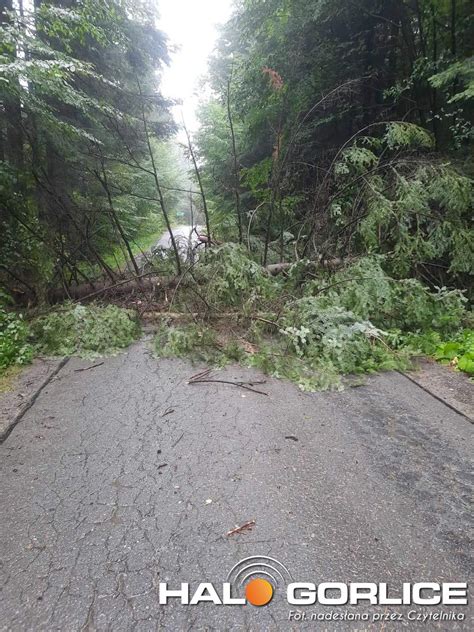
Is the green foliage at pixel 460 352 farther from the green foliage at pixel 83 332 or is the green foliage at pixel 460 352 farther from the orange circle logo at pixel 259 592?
the green foliage at pixel 83 332

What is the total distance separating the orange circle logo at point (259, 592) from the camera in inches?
59.7

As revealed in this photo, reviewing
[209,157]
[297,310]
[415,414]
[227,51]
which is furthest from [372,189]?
[227,51]

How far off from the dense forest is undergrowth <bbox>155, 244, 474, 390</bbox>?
1.0 inches

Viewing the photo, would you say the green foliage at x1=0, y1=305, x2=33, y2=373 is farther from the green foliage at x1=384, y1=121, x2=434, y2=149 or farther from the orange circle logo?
the green foliage at x1=384, y1=121, x2=434, y2=149

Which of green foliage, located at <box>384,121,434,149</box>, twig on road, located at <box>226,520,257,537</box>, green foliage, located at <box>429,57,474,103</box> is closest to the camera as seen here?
twig on road, located at <box>226,520,257,537</box>

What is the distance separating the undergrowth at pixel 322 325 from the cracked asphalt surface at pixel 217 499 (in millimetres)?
615

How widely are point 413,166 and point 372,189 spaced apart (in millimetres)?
780

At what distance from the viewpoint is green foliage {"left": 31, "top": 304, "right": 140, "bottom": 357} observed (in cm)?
427

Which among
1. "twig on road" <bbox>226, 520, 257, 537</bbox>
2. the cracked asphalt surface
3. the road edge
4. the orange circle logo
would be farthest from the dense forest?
the orange circle logo

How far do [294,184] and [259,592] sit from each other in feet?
22.4

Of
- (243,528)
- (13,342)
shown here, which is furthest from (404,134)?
(13,342)

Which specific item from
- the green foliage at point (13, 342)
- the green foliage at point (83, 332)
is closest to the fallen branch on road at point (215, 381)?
the green foliage at point (83, 332)

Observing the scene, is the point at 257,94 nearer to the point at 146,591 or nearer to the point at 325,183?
the point at 325,183

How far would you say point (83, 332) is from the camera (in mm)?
4461
